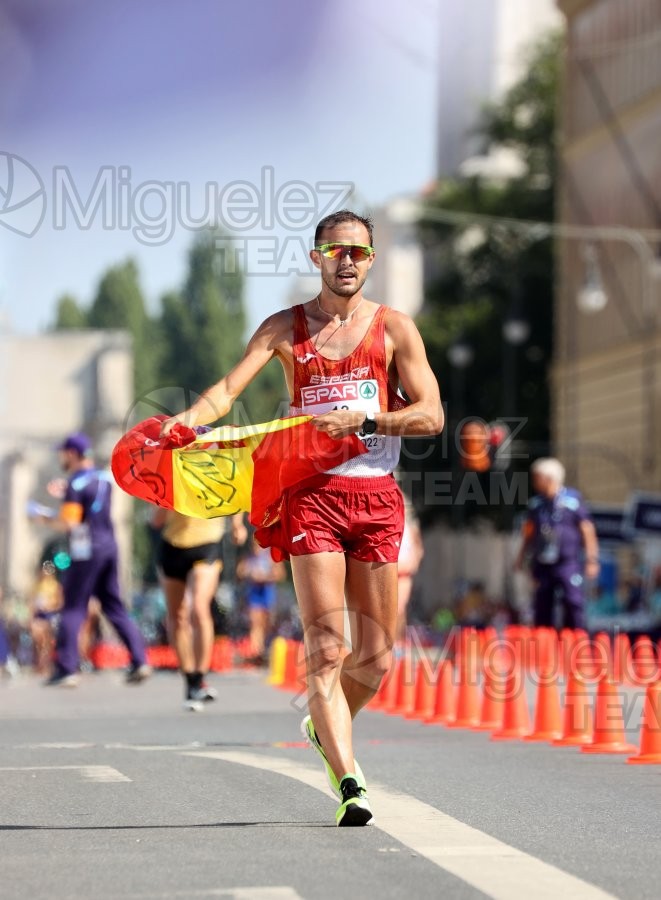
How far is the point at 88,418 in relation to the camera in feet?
284

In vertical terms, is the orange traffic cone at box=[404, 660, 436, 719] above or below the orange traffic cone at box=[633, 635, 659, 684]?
below

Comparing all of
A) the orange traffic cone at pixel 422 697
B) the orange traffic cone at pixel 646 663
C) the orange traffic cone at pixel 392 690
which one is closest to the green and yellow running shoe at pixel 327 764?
the orange traffic cone at pixel 422 697

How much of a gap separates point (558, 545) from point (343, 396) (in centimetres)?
1158

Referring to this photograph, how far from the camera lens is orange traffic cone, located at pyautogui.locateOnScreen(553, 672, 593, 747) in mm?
11836

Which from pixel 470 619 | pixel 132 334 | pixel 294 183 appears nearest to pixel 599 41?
pixel 470 619

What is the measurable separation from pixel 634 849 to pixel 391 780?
2.43 meters

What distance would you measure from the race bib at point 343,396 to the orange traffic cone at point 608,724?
388 centimetres

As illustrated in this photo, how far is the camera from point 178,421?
766 centimetres

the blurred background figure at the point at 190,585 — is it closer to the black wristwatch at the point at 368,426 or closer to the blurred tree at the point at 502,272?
the black wristwatch at the point at 368,426

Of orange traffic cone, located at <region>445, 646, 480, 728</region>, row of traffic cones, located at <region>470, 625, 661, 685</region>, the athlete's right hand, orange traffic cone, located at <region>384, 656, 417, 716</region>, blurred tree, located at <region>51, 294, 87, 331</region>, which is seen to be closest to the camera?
the athlete's right hand

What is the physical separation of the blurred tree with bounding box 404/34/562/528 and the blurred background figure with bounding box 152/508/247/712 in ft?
163

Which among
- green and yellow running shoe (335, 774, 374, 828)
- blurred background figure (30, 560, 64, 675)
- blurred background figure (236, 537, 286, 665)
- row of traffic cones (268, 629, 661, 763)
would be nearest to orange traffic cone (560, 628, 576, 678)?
row of traffic cones (268, 629, 661, 763)

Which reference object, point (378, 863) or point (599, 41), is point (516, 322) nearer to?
point (599, 41)

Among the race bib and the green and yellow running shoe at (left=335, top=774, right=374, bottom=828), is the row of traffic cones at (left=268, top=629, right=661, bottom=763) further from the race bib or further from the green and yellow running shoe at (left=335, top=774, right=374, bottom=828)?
the green and yellow running shoe at (left=335, top=774, right=374, bottom=828)
